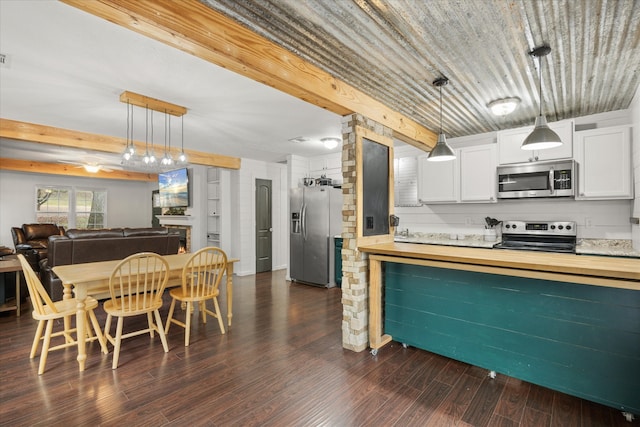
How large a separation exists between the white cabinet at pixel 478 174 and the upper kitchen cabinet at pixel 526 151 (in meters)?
0.13

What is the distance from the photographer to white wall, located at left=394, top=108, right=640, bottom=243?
3521 millimetres

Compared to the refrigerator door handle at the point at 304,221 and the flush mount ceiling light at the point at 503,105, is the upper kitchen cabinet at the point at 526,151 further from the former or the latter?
the refrigerator door handle at the point at 304,221

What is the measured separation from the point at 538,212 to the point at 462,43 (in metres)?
2.81

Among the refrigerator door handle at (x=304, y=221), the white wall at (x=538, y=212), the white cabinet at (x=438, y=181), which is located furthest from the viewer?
the refrigerator door handle at (x=304, y=221)

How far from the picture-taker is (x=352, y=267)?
298 centimetres

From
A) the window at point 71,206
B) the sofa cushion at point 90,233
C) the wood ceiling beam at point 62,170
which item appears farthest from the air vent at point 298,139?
the window at point 71,206

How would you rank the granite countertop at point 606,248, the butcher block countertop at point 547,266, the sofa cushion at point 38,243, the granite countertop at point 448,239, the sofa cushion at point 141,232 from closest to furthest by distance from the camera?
the butcher block countertop at point 547,266 < the granite countertop at point 606,248 < the granite countertop at point 448,239 < the sofa cushion at point 141,232 < the sofa cushion at point 38,243

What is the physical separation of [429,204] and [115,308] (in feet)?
13.8

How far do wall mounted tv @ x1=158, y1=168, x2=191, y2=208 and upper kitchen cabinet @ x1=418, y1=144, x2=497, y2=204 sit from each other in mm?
5374

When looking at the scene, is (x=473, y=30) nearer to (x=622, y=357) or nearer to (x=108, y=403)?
(x=622, y=357)

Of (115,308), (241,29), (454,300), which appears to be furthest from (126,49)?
(454,300)

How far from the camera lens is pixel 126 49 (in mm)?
2293

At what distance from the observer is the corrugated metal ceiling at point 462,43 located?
6.02 feet

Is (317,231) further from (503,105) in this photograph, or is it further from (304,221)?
(503,105)
